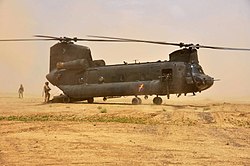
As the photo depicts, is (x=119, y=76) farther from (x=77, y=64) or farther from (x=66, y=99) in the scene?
(x=66, y=99)

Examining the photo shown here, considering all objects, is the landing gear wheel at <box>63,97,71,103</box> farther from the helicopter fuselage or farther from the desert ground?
the desert ground

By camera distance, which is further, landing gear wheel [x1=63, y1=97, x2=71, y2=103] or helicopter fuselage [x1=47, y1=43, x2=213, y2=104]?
landing gear wheel [x1=63, y1=97, x2=71, y2=103]

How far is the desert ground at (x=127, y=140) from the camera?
774cm

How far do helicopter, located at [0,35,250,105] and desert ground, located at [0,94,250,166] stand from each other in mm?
6631

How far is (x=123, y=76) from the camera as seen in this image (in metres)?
23.8

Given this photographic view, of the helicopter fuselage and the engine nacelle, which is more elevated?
the engine nacelle

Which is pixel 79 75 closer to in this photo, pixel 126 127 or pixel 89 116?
pixel 89 116

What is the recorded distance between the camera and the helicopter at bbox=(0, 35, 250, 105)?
73.6 ft

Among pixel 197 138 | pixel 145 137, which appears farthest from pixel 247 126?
pixel 145 137

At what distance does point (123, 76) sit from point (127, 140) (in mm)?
13901

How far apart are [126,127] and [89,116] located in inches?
138

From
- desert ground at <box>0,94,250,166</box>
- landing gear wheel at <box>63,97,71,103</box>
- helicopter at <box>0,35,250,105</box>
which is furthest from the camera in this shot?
landing gear wheel at <box>63,97,71,103</box>

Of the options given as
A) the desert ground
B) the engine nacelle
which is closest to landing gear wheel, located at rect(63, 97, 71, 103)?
the engine nacelle

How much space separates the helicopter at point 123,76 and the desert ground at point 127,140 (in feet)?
21.8
